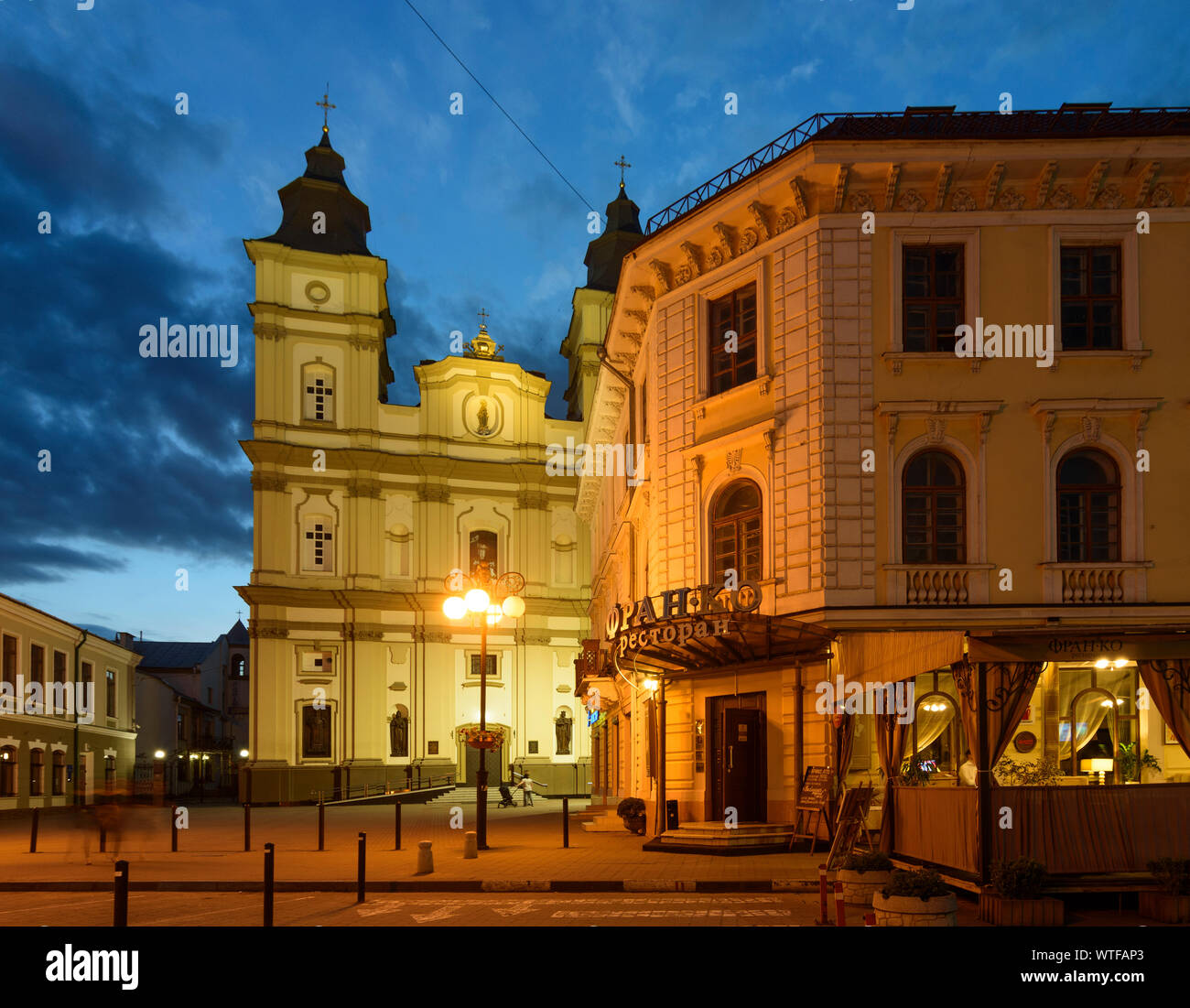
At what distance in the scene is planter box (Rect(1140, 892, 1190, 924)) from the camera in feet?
35.7

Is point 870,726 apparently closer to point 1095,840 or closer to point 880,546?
point 880,546

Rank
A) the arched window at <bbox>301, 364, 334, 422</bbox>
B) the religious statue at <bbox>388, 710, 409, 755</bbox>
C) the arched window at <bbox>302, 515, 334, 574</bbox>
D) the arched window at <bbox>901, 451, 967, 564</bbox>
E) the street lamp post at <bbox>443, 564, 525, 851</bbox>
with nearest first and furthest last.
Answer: the arched window at <bbox>901, 451, 967, 564</bbox> < the street lamp post at <bbox>443, 564, 525, 851</bbox> < the religious statue at <bbox>388, 710, 409, 755</bbox> < the arched window at <bbox>302, 515, 334, 574</bbox> < the arched window at <bbox>301, 364, 334, 422</bbox>

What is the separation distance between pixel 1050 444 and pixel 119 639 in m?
77.1

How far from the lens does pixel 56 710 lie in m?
48.8

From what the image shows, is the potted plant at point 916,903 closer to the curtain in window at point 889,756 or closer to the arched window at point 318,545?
the curtain in window at point 889,756

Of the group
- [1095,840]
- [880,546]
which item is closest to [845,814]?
[1095,840]

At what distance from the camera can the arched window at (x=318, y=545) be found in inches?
2060

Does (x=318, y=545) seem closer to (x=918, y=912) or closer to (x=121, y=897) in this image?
(x=121, y=897)

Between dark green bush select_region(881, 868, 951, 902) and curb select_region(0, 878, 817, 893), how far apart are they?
13.5 ft

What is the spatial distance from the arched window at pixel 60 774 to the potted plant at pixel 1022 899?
47.2 m

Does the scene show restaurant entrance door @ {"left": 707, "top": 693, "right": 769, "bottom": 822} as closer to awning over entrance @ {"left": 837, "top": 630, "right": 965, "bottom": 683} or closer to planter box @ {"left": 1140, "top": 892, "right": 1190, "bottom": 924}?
awning over entrance @ {"left": 837, "top": 630, "right": 965, "bottom": 683}

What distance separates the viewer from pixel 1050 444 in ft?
64.4

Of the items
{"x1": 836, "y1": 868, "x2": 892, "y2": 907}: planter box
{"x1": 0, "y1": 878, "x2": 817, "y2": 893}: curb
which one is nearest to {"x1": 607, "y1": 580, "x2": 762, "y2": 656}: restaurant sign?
{"x1": 0, "y1": 878, "x2": 817, "y2": 893}: curb

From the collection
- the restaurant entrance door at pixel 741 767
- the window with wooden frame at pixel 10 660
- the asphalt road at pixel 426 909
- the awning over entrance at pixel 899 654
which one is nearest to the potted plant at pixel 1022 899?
the asphalt road at pixel 426 909
